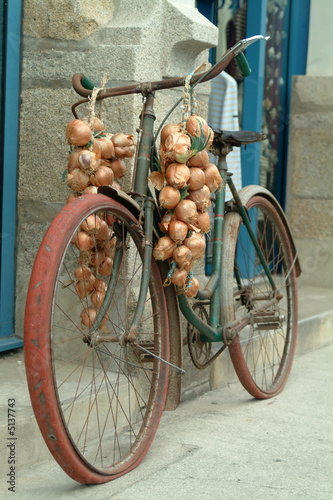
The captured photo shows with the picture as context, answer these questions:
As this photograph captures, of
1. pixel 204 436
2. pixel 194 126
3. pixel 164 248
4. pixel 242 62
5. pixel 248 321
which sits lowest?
pixel 204 436

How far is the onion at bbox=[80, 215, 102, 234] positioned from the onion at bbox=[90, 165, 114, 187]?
148 mm

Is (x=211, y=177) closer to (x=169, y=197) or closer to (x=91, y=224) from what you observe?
(x=169, y=197)

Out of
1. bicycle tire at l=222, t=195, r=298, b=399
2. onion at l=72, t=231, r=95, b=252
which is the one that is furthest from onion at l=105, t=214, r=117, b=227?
bicycle tire at l=222, t=195, r=298, b=399

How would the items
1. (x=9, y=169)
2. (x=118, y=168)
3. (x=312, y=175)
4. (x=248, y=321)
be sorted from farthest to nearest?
Result: (x=312, y=175)
(x=248, y=321)
(x=9, y=169)
(x=118, y=168)

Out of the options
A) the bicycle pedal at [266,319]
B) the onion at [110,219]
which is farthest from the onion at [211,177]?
the bicycle pedal at [266,319]

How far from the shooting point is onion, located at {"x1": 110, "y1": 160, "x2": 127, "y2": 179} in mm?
2707

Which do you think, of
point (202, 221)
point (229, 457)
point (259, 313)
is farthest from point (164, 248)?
point (259, 313)

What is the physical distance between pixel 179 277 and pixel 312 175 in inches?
145

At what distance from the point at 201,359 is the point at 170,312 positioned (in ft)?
1.88

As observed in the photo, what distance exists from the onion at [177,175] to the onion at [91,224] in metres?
0.30

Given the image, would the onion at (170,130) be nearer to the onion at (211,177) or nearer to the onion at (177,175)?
the onion at (177,175)

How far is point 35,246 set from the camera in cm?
325

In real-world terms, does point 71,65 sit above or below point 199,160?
above

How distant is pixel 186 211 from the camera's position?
8.14 ft
